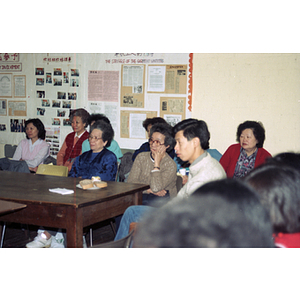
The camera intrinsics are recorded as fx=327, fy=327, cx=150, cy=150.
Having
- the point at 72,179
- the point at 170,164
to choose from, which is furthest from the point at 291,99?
the point at 72,179

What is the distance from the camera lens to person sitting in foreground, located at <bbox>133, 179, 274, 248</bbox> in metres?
0.58

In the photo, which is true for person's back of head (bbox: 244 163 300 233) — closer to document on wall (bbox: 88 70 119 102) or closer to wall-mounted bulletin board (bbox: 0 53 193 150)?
wall-mounted bulletin board (bbox: 0 53 193 150)

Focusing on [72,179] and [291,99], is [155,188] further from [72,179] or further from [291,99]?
[291,99]

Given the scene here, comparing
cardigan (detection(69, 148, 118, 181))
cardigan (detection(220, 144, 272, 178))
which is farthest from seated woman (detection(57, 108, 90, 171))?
cardigan (detection(220, 144, 272, 178))

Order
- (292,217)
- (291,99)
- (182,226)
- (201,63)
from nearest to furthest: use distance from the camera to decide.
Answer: (182,226)
(292,217)
(291,99)
(201,63)

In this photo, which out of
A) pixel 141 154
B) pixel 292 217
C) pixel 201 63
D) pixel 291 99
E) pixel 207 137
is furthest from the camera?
pixel 141 154

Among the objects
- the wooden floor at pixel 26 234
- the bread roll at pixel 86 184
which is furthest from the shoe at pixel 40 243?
the bread roll at pixel 86 184

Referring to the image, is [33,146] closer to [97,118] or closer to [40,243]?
[97,118]

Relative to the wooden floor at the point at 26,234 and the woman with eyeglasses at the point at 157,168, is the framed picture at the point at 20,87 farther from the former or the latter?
the wooden floor at the point at 26,234

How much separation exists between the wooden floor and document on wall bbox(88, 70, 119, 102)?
3.99 feet

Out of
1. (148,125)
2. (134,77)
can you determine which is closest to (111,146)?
(148,125)

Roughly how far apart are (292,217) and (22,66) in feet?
8.35

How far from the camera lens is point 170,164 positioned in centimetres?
291

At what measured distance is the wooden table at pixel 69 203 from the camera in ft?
6.97
